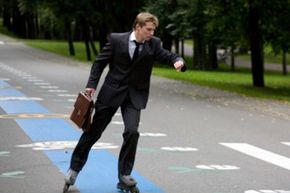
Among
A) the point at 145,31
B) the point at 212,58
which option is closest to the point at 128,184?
the point at 145,31

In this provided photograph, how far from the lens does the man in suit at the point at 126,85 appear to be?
6867mm

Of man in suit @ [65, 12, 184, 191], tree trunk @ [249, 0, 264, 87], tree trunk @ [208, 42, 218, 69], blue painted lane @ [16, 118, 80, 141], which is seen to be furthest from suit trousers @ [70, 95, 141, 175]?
tree trunk @ [208, 42, 218, 69]

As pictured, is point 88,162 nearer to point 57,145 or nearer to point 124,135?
point 57,145

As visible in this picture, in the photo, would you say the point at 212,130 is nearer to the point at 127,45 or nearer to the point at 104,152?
the point at 104,152

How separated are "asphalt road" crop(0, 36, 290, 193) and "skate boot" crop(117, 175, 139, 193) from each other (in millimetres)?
242

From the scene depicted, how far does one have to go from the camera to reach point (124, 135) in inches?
271

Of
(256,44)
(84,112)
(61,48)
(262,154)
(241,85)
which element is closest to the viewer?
(84,112)

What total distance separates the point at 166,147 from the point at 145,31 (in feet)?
12.4

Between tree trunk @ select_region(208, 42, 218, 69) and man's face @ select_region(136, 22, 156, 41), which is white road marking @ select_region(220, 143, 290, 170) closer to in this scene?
man's face @ select_region(136, 22, 156, 41)

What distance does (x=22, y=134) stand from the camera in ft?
36.9

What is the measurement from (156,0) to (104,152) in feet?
92.9

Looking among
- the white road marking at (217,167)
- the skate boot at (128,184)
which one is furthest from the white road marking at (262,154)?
the skate boot at (128,184)

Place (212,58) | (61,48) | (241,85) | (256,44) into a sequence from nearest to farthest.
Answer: (256,44) < (241,85) < (212,58) < (61,48)

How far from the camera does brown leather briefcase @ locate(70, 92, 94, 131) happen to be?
6.85 m
